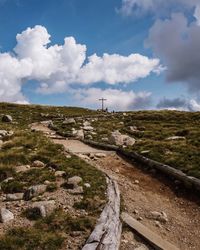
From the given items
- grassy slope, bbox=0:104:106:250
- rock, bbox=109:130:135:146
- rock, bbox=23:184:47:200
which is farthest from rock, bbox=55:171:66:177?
rock, bbox=109:130:135:146

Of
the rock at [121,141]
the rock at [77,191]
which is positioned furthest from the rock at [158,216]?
the rock at [121,141]

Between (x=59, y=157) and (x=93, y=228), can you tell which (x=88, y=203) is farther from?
(x=59, y=157)

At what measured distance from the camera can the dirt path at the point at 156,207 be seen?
39.9ft

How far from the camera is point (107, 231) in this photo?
10539 millimetres

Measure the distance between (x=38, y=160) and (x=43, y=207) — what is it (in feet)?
25.2

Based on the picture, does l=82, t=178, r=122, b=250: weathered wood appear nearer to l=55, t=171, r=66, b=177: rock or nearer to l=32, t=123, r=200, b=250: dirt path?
l=32, t=123, r=200, b=250: dirt path

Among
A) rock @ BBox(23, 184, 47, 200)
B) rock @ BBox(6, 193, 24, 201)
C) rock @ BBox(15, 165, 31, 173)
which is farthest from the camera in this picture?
rock @ BBox(15, 165, 31, 173)

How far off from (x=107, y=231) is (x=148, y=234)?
1940 mm

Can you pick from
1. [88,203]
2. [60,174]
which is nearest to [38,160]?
[60,174]

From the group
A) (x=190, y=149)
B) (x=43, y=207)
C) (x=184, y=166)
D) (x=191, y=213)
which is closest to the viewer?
(x=43, y=207)

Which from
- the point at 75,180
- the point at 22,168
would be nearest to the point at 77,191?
the point at 75,180

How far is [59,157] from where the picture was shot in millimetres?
20922

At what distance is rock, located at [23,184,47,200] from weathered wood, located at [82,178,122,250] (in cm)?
282

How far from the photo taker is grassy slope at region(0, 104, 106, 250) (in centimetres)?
1046
